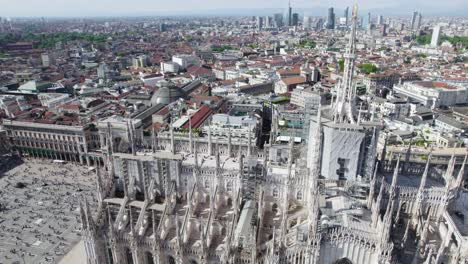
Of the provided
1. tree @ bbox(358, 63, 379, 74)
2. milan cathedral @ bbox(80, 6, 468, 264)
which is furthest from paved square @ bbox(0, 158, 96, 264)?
tree @ bbox(358, 63, 379, 74)

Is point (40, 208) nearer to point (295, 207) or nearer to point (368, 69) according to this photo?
point (295, 207)

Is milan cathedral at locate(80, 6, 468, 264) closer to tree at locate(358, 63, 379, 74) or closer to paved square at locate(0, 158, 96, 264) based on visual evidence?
paved square at locate(0, 158, 96, 264)

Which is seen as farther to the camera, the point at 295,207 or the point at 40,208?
the point at 40,208

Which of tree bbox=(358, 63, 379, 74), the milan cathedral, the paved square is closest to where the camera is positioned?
the milan cathedral

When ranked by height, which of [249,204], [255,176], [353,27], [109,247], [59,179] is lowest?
[59,179]

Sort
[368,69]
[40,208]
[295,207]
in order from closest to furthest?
[295,207], [40,208], [368,69]

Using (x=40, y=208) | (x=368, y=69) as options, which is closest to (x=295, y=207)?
(x=40, y=208)

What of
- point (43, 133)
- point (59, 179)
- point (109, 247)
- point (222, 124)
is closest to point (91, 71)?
point (43, 133)

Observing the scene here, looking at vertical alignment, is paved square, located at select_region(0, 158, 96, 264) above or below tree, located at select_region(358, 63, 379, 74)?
below

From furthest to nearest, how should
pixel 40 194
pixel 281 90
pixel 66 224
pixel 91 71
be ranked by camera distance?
pixel 91 71 → pixel 281 90 → pixel 40 194 → pixel 66 224

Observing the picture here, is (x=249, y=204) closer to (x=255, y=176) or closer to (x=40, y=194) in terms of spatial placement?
(x=255, y=176)

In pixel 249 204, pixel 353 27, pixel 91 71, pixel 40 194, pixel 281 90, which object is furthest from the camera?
pixel 91 71
